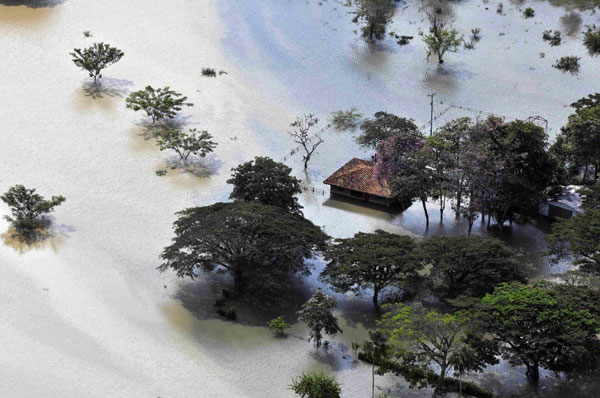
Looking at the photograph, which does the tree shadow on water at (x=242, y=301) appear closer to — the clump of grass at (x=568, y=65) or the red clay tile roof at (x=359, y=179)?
the red clay tile roof at (x=359, y=179)

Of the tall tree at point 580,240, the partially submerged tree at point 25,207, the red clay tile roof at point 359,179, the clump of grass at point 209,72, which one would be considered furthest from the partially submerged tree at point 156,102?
the tall tree at point 580,240

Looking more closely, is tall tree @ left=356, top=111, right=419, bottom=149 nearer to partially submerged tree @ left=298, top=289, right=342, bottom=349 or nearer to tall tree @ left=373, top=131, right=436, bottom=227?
tall tree @ left=373, top=131, right=436, bottom=227

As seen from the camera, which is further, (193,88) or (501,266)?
(193,88)

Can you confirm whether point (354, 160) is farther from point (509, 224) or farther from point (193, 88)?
point (193, 88)

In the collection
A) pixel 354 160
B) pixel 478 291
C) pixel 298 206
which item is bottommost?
pixel 478 291

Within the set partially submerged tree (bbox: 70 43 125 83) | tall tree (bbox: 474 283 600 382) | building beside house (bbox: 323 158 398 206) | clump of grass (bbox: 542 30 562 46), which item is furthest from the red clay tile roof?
clump of grass (bbox: 542 30 562 46)

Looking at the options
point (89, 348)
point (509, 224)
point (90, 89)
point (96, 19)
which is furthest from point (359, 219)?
point (96, 19)

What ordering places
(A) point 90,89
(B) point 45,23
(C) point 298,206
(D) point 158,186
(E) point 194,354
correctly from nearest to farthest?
1. (E) point 194,354
2. (C) point 298,206
3. (D) point 158,186
4. (A) point 90,89
5. (B) point 45,23
